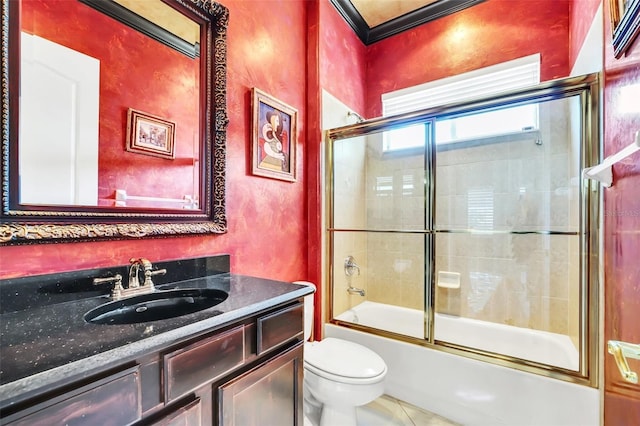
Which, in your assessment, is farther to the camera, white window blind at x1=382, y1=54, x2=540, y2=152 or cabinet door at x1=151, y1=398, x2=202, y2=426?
white window blind at x1=382, y1=54, x2=540, y2=152

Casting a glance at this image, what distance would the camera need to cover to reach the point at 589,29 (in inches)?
58.2

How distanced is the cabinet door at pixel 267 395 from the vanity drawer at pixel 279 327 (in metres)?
0.06

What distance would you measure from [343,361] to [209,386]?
89 centimetres

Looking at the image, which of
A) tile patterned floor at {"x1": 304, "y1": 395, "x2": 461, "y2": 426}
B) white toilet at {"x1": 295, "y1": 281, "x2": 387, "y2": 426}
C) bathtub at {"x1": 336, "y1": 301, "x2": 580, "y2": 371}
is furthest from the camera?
bathtub at {"x1": 336, "y1": 301, "x2": 580, "y2": 371}

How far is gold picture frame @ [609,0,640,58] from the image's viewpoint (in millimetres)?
791

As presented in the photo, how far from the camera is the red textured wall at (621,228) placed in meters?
0.86

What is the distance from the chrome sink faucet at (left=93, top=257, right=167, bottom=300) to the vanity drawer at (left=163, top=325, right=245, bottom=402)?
1.47ft

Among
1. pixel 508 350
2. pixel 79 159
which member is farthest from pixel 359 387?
pixel 79 159

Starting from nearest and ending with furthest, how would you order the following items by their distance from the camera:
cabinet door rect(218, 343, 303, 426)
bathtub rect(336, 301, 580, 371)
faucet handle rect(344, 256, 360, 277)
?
cabinet door rect(218, 343, 303, 426), bathtub rect(336, 301, 580, 371), faucet handle rect(344, 256, 360, 277)

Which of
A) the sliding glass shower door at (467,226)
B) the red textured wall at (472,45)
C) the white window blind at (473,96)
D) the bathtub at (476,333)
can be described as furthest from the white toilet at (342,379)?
the red textured wall at (472,45)

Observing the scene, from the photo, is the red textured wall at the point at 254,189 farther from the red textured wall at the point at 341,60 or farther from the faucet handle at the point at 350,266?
the faucet handle at the point at 350,266

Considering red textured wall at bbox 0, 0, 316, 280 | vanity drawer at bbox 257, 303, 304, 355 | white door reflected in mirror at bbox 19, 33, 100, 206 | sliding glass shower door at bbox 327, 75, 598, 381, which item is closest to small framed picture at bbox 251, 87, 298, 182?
red textured wall at bbox 0, 0, 316, 280

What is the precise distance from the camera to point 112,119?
110 cm

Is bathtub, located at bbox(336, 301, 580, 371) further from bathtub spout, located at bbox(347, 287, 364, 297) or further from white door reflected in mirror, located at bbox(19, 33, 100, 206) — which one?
white door reflected in mirror, located at bbox(19, 33, 100, 206)
